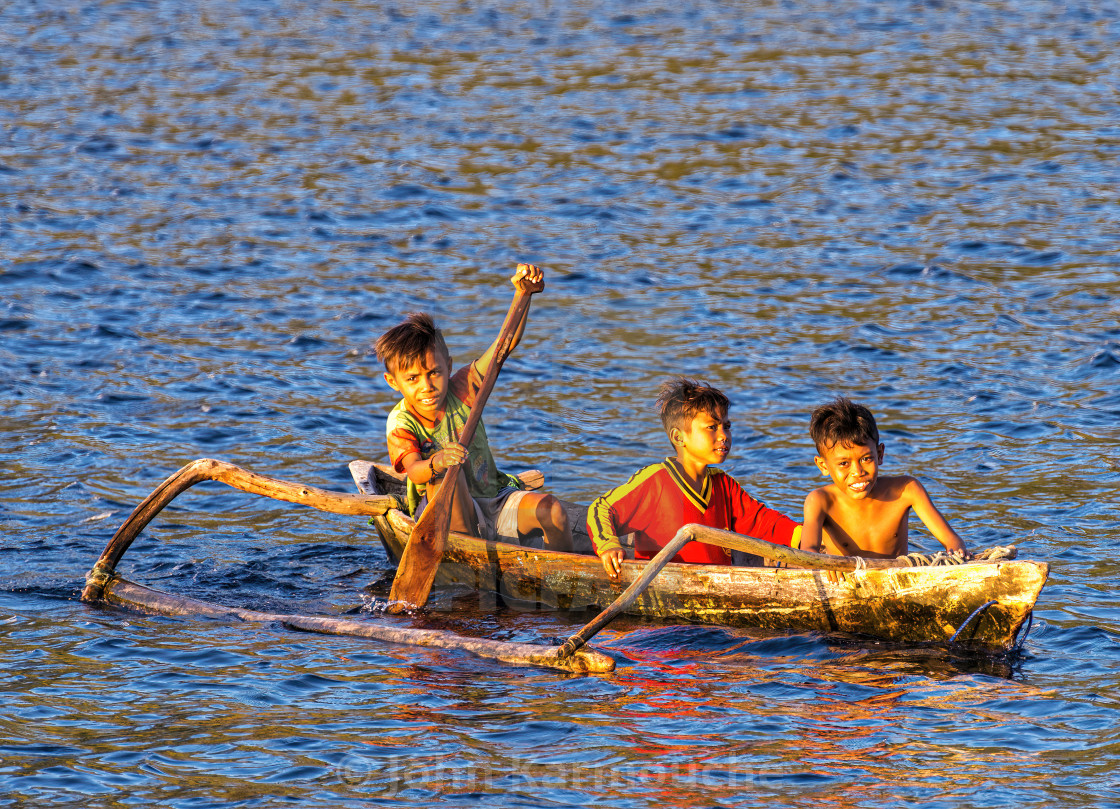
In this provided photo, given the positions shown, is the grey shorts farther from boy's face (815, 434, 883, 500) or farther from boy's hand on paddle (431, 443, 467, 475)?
boy's face (815, 434, 883, 500)

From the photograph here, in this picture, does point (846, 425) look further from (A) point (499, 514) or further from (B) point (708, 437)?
(A) point (499, 514)

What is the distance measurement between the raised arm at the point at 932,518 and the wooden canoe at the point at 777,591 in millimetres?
300

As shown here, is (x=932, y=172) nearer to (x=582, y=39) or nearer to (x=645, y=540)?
(x=582, y=39)

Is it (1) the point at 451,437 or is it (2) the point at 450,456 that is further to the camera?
(1) the point at 451,437

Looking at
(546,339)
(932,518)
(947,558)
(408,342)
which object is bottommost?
(947,558)

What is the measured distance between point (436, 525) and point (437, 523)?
0.04ft

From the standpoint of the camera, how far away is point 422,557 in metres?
7.34

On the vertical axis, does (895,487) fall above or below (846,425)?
below

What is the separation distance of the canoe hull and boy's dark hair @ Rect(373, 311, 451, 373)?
2.69ft

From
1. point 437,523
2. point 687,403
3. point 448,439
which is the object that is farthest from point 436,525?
point 687,403

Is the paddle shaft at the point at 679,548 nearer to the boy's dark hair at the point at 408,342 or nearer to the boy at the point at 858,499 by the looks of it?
the boy at the point at 858,499

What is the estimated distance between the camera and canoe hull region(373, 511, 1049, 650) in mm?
6297

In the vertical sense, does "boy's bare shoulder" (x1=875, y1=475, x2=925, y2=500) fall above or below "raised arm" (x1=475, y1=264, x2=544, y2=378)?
below

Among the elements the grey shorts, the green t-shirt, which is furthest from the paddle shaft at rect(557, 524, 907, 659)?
the green t-shirt
